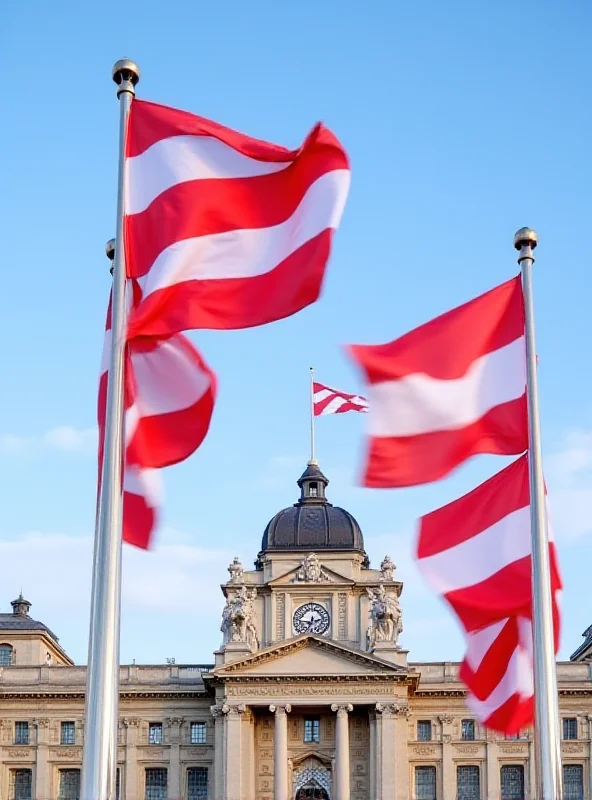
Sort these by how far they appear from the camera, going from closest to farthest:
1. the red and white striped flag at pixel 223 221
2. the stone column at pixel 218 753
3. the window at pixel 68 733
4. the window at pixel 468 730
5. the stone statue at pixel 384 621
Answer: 1. the red and white striped flag at pixel 223 221
2. the stone column at pixel 218 753
3. the stone statue at pixel 384 621
4. the window at pixel 468 730
5. the window at pixel 68 733

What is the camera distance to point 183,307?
20.8 m

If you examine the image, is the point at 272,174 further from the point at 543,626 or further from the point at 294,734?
the point at 294,734

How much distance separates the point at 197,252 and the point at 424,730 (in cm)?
7719

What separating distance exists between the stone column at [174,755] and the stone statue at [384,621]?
47.3 ft

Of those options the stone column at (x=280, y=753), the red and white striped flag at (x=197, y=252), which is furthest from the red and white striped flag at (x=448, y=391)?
the stone column at (x=280, y=753)

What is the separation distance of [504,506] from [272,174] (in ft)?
22.7

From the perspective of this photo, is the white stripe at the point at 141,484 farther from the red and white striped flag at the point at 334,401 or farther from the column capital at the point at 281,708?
the column capital at the point at 281,708

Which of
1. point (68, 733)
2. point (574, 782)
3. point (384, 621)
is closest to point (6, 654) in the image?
point (68, 733)

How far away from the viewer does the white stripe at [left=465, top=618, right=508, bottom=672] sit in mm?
23469

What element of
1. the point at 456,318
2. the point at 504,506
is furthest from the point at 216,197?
the point at 504,506

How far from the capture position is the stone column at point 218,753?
88.6 m

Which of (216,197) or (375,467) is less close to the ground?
(216,197)

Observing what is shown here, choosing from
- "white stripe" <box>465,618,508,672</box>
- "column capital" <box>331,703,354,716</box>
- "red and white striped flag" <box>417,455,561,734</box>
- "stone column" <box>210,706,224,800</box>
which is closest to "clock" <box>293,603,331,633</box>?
"column capital" <box>331,703,354,716</box>

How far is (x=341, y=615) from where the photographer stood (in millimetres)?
93688
